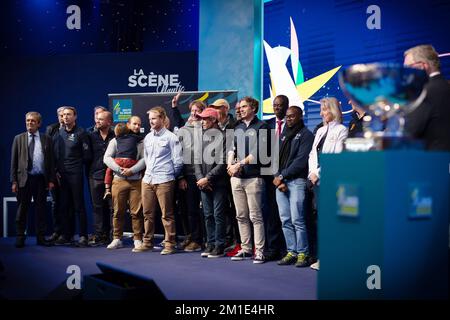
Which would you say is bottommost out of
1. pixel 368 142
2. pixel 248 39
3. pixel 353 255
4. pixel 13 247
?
pixel 13 247

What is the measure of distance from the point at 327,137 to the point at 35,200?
3.70m

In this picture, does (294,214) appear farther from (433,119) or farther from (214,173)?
(433,119)

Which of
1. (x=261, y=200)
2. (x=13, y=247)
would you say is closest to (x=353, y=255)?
(x=261, y=200)

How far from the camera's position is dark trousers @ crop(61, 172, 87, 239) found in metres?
6.88

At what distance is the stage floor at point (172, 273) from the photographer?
4121 mm

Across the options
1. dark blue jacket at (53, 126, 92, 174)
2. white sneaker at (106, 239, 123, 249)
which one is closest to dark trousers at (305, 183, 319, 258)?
white sneaker at (106, 239, 123, 249)

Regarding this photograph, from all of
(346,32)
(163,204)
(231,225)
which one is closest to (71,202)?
(163,204)

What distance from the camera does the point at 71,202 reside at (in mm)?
7020

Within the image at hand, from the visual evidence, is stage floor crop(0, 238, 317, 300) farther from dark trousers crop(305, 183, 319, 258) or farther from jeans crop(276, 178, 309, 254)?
dark trousers crop(305, 183, 319, 258)

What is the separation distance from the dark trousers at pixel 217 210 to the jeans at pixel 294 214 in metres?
0.72

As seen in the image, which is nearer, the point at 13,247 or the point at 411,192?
the point at 411,192
